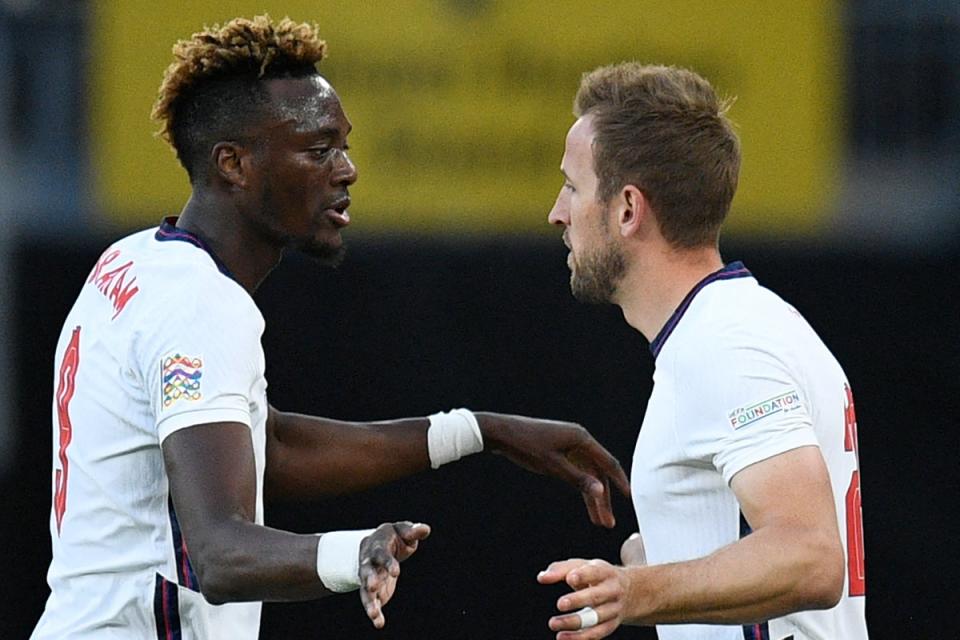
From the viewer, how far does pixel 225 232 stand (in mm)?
3762

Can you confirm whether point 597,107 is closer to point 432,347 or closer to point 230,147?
point 230,147

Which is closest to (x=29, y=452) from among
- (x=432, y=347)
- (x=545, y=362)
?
(x=432, y=347)

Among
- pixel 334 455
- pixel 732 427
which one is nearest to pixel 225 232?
pixel 334 455

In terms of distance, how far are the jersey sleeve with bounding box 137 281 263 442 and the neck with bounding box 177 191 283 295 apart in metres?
0.38

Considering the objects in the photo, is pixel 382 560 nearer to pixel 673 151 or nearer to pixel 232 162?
pixel 673 151

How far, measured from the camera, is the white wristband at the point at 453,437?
4344 mm

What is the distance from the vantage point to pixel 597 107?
364cm

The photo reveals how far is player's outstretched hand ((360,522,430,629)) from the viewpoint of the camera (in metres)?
2.88

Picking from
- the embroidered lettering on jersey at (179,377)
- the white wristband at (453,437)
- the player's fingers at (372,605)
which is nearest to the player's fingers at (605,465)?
the white wristband at (453,437)

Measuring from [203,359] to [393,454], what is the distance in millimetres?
1216

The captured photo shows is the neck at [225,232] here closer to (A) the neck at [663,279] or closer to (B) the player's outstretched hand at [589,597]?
(A) the neck at [663,279]

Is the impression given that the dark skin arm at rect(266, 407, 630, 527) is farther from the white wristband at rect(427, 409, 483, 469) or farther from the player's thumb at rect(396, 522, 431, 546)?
the player's thumb at rect(396, 522, 431, 546)

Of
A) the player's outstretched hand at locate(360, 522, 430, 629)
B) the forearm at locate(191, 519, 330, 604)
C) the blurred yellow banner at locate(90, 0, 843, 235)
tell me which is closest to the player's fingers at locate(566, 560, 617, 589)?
the player's outstretched hand at locate(360, 522, 430, 629)

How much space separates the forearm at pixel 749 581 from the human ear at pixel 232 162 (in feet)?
4.61
